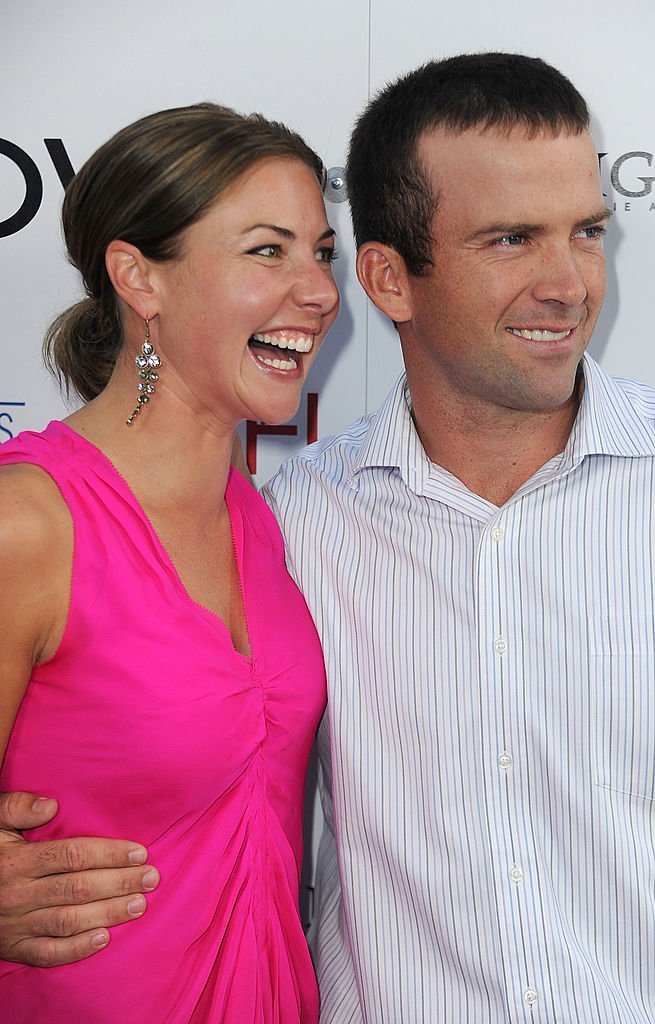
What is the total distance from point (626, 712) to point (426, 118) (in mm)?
873

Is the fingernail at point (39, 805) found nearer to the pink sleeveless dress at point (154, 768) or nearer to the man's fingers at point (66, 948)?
the pink sleeveless dress at point (154, 768)

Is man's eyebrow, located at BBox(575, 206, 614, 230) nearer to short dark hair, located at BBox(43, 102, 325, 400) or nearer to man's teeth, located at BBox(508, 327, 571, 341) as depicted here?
man's teeth, located at BBox(508, 327, 571, 341)

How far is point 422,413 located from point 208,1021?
88 centimetres

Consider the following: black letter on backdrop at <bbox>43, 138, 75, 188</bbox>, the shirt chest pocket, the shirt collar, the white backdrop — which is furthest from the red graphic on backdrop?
the shirt chest pocket

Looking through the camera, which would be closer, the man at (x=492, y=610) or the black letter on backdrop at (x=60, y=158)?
the man at (x=492, y=610)

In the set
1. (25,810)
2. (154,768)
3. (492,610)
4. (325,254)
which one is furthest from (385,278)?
(25,810)

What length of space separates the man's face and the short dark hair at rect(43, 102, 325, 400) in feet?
0.76

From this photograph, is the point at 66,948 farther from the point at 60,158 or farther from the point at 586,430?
the point at 60,158

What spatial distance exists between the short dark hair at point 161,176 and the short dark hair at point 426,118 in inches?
7.7

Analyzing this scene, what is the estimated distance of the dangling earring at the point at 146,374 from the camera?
148cm

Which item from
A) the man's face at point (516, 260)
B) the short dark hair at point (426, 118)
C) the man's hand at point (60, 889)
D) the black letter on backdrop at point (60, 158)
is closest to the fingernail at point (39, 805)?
the man's hand at point (60, 889)

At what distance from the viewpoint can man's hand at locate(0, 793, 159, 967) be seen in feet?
4.42

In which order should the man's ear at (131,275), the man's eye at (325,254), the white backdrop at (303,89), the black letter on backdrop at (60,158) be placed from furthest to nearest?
the black letter on backdrop at (60,158)
the white backdrop at (303,89)
the man's eye at (325,254)
the man's ear at (131,275)

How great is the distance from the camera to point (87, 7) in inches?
76.8
